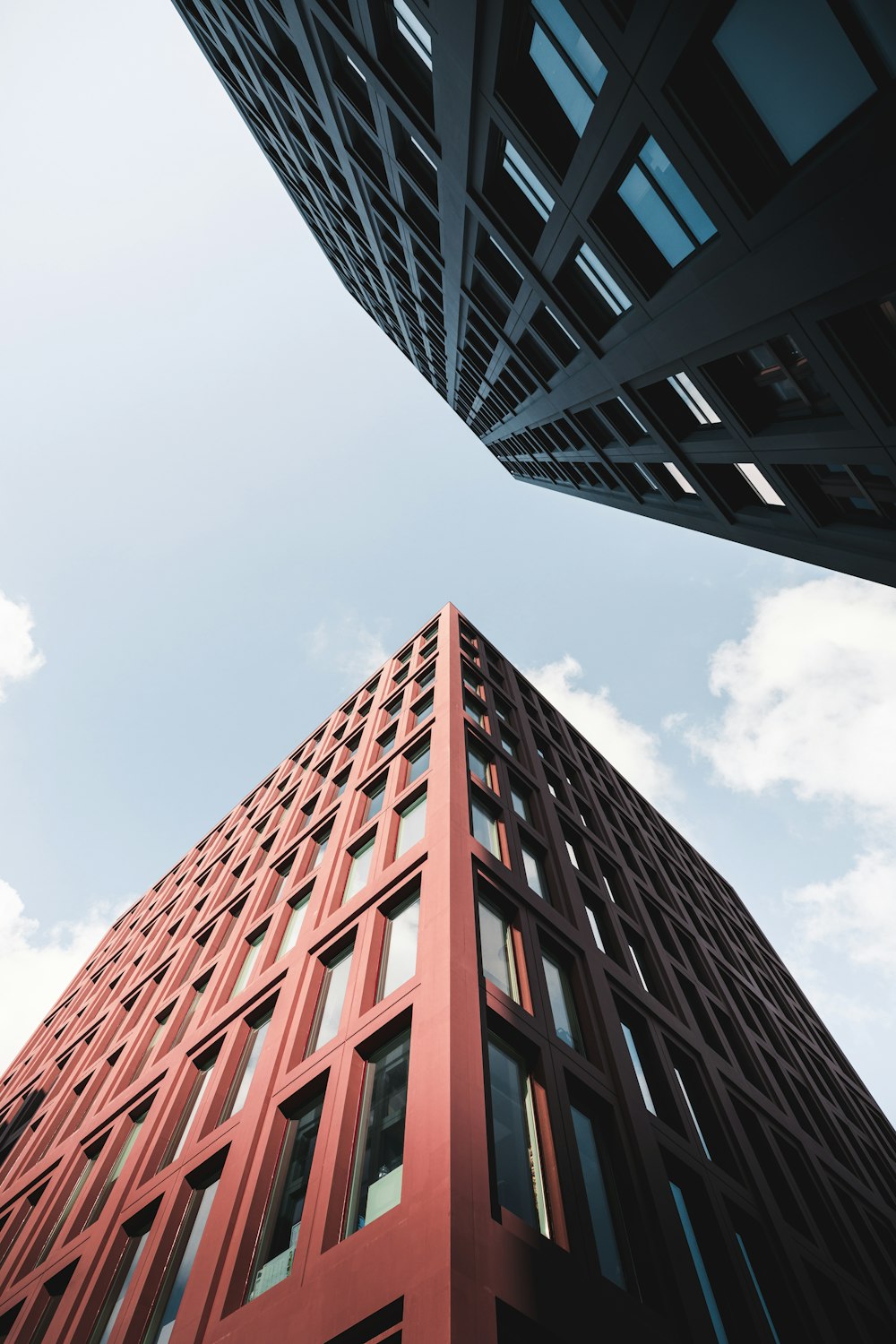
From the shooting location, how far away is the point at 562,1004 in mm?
14516

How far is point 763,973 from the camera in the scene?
1431 inches

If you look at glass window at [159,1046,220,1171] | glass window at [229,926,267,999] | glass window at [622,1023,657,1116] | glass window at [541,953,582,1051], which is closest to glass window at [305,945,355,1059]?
glass window at [159,1046,220,1171]

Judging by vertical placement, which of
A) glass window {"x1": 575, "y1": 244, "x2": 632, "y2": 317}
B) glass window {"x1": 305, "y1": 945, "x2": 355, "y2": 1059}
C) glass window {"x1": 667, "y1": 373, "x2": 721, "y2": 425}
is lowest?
glass window {"x1": 305, "y1": 945, "x2": 355, "y2": 1059}

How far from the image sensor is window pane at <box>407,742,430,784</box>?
21.0m

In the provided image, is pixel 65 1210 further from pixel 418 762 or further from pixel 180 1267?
pixel 418 762

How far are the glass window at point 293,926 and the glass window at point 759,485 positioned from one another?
1690 centimetres

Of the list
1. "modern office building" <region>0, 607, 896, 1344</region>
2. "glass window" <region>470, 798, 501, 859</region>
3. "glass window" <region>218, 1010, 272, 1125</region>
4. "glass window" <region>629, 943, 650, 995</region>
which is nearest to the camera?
"modern office building" <region>0, 607, 896, 1344</region>

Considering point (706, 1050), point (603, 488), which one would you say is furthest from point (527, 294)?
point (706, 1050)

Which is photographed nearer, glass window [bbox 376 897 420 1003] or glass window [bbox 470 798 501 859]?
glass window [bbox 376 897 420 1003]

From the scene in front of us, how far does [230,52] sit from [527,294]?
22.0m

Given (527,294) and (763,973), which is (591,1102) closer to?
(527,294)

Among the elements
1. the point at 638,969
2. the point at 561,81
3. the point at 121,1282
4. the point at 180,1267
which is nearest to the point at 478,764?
the point at 638,969

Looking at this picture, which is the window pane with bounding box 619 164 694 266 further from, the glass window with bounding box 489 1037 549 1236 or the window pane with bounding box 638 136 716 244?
the glass window with bounding box 489 1037 549 1236

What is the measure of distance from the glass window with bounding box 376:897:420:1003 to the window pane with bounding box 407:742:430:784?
19.5ft
